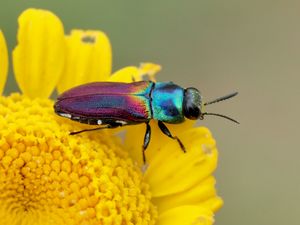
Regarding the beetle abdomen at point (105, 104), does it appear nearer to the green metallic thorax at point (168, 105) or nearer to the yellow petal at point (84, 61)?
the green metallic thorax at point (168, 105)

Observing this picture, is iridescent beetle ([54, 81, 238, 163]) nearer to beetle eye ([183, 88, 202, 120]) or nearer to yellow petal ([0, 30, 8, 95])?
beetle eye ([183, 88, 202, 120])

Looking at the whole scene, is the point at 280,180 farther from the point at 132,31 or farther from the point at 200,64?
the point at 132,31

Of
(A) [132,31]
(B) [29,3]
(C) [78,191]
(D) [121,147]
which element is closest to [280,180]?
(A) [132,31]

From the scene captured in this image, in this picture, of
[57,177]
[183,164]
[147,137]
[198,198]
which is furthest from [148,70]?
[57,177]

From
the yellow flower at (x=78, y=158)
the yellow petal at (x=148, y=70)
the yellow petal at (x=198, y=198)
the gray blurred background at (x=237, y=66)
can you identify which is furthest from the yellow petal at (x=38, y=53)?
the gray blurred background at (x=237, y=66)

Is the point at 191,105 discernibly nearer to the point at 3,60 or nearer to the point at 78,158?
the point at 78,158

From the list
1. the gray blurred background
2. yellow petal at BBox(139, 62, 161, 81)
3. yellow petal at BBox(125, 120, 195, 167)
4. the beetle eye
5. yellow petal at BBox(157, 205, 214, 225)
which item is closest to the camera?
yellow petal at BBox(157, 205, 214, 225)

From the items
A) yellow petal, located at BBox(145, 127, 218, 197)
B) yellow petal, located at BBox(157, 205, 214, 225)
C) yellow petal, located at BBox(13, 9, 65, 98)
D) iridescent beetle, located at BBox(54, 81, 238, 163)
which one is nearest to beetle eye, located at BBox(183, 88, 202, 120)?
iridescent beetle, located at BBox(54, 81, 238, 163)
